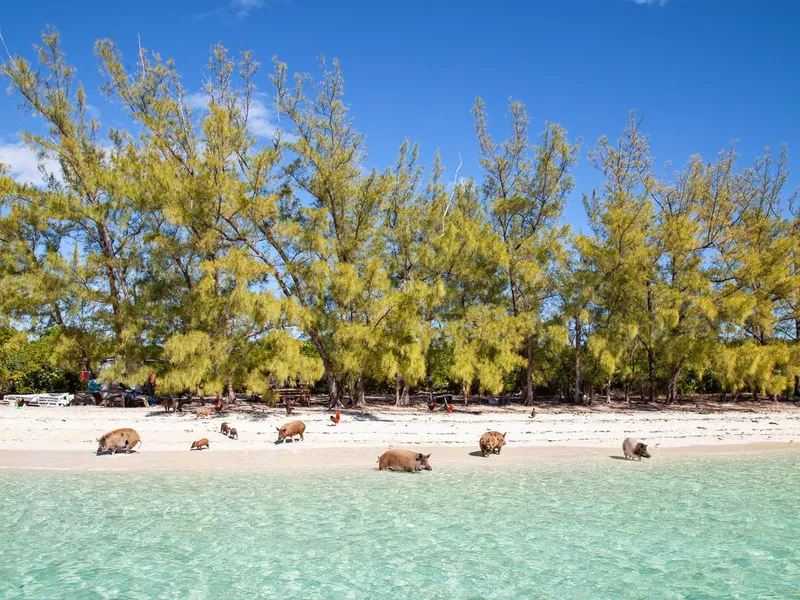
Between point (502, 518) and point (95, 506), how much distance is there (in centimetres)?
739

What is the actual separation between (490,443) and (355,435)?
508 cm

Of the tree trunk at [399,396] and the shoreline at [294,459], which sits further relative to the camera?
the tree trunk at [399,396]

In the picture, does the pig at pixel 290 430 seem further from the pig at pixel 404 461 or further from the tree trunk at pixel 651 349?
the tree trunk at pixel 651 349

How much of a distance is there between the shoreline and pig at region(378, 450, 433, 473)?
47cm

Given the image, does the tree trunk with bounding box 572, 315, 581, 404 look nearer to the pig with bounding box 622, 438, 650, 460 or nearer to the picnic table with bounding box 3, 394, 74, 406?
the pig with bounding box 622, 438, 650, 460

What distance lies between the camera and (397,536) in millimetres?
8391

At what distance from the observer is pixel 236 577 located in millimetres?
6840

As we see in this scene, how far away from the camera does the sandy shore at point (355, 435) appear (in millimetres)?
14695

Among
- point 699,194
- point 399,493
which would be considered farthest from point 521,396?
point 399,493

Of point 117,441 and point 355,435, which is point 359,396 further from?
point 117,441

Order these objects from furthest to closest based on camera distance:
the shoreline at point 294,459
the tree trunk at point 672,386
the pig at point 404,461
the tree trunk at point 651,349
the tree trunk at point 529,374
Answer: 1. the tree trunk at point 672,386
2. the tree trunk at point 529,374
3. the tree trunk at point 651,349
4. the shoreline at point 294,459
5. the pig at point 404,461

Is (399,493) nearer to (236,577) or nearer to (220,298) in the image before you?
(236,577)

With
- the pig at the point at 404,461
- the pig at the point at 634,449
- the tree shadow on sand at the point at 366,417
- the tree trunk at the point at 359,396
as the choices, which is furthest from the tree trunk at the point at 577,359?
the pig at the point at 404,461

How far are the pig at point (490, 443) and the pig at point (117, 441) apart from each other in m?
9.87
